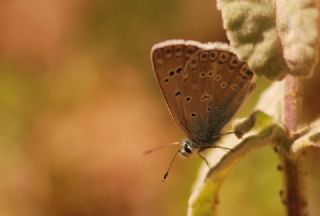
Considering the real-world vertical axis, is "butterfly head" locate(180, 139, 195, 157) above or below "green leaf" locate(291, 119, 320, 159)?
below

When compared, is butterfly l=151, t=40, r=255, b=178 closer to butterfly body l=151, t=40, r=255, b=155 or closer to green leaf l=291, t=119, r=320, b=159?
butterfly body l=151, t=40, r=255, b=155

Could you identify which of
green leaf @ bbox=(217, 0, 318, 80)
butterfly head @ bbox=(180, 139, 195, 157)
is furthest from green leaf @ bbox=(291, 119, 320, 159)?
butterfly head @ bbox=(180, 139, 195, 157)

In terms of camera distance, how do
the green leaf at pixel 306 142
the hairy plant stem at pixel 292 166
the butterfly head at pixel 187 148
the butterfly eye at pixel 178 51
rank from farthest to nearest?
1. the butterfly head at pixel 187 148
2. the butterfly eye at pixel 178 51
3. the hairy plant stem at pixel 292 166
4. the green leaf at pixel 306 142

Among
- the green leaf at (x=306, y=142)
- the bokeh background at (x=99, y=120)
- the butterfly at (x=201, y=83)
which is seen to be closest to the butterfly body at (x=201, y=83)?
the butterfly at (x=201, y=83)

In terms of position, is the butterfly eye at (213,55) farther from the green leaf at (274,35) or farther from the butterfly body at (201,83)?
the green leaf at (274,35)

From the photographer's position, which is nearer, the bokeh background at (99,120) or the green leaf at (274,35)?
the green leaf at (274,35)

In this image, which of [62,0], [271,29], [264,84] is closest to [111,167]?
[264,84]

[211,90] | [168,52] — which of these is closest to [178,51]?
[168,52]

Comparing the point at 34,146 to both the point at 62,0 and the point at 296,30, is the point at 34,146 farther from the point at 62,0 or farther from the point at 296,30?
the point at 296,30

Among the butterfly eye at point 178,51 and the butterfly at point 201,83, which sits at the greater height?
the butterfly eye at point 178,51
